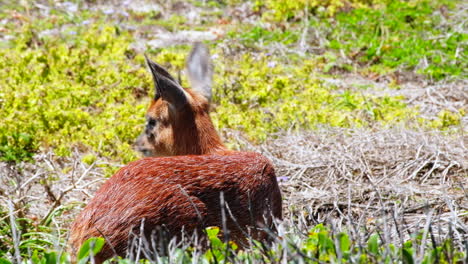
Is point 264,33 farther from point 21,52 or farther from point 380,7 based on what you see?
point 21,52

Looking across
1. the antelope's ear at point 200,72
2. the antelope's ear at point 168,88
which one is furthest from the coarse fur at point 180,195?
the antelope's ear at point 200,72

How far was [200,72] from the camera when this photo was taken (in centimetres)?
496

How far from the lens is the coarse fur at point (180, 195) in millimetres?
3090

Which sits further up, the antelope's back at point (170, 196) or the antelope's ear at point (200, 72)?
the antelope's ear at point (200, 72)

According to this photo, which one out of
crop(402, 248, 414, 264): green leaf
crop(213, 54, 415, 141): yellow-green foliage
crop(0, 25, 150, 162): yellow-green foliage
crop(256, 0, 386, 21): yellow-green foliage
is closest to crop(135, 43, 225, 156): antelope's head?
crop(0, 25, 150, 162): yellow-green foliage

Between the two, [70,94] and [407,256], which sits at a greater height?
[407,256]

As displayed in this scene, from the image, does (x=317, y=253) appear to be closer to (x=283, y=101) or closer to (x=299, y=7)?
(x=283, y=101)

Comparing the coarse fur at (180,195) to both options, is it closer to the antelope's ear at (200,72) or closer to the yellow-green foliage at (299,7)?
the antelope's ear at (200,72)

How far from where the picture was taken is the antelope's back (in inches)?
122

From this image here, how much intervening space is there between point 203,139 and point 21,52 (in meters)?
4.31

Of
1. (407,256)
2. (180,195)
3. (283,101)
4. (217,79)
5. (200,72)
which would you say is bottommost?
(283,101)

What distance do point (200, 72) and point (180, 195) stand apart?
1.90m

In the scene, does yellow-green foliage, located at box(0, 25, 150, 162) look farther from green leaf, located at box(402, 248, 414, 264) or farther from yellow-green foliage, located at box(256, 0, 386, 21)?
green leaf, located at box(402, 248, 414, 264)

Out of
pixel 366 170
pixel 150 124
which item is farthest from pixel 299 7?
pixel 150 124
